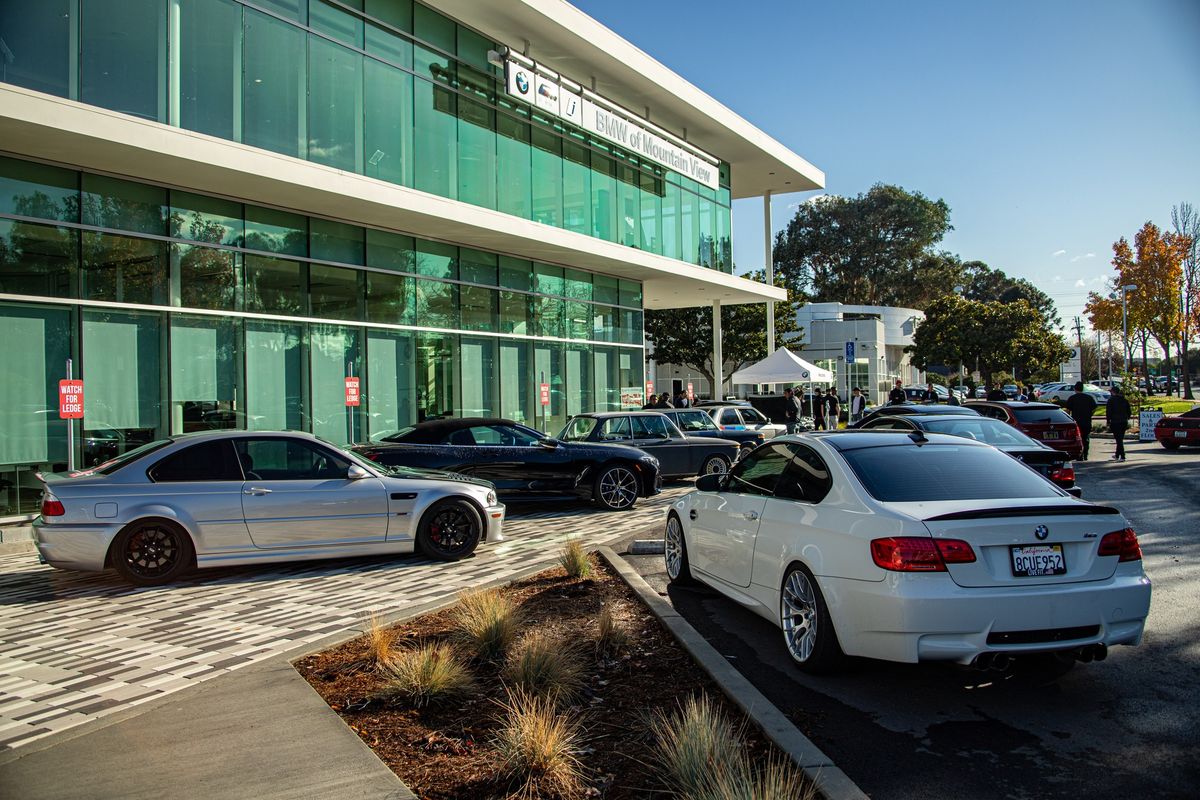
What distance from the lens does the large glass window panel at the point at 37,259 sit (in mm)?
13016

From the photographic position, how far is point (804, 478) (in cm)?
624

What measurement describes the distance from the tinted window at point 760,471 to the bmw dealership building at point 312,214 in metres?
10.6

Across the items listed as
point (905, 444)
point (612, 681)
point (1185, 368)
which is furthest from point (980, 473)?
point (1185, 368)

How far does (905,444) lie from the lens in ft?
20.8

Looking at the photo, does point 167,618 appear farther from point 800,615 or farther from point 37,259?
point 37,259

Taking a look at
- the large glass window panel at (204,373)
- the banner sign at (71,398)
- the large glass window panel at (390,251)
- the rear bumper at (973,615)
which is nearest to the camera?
the rear bumper at (973,615)

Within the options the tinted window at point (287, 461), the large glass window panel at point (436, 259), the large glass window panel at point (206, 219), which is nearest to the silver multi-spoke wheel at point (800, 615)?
the tinted window at point (287, 461)

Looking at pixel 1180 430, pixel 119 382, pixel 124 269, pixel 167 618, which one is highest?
pixel 124 269

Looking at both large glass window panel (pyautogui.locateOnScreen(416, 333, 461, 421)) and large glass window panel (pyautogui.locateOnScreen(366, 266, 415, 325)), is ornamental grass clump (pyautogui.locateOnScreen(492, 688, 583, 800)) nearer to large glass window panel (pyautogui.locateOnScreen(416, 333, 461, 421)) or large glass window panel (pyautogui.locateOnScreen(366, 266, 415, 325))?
large glass window panel (pyautogui.locateOnScreen(366, 266, 415, 325))

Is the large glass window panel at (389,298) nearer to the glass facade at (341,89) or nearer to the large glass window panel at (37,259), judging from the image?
the glass facade at (341,89)

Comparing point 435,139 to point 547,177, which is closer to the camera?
point 435,139

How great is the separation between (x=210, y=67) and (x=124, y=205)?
8.83ft

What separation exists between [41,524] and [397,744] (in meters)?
5.80

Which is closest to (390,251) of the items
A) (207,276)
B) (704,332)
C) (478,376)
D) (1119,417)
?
(478,376)
